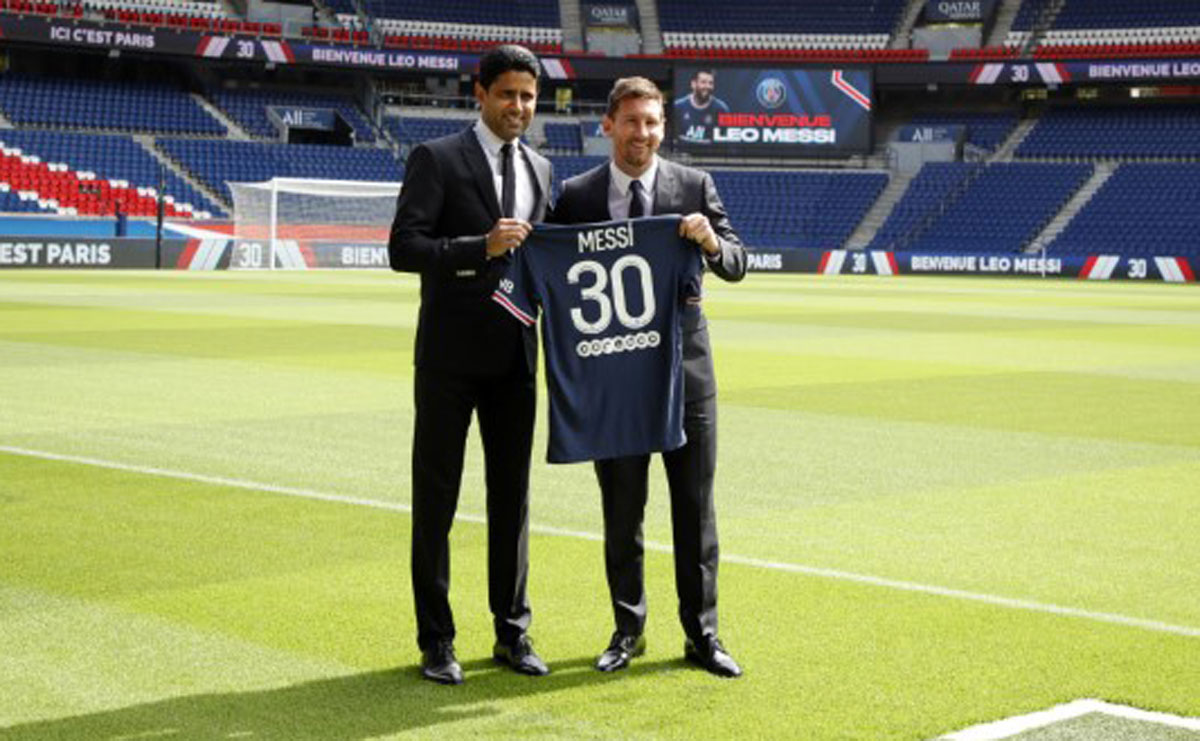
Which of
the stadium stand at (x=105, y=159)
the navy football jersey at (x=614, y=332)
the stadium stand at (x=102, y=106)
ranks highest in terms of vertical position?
the stadium stand at (x=102, y=106)

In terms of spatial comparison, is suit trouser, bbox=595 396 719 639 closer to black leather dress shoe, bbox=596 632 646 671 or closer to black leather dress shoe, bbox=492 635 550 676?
black leather dress shoe, bbox=596 632 646 671

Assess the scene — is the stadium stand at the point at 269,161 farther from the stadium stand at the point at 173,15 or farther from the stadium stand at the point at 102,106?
the stadium stand at the point at 173,15

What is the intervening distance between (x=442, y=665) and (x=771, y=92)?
6901 centimetres

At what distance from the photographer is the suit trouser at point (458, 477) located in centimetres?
686

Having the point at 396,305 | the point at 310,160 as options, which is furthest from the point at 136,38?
the point at 396,305

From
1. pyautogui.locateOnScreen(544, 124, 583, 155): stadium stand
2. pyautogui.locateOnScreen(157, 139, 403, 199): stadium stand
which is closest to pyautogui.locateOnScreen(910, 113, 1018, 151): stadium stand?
pyautogui.locateOnScreen(544, 124, 583, 155): stadium stand

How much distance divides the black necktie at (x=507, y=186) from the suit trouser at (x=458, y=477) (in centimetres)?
64

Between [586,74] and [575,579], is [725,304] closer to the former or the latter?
[575,579]

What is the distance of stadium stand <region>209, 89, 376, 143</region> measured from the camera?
2894 inches

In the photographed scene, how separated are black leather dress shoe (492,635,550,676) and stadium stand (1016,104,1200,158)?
224 ft

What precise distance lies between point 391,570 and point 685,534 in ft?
7.22

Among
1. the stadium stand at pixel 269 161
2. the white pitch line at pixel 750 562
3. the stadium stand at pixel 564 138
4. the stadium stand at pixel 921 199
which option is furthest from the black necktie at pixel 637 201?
the stadium stand at pixel 564 138

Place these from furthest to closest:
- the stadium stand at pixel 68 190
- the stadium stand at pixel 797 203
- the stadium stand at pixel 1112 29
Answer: the stadium stand at pixel 1112 29
the stadium stand at pixel 797 203
the stadium stand at pixel 68 190

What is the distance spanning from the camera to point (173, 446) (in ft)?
43.7
